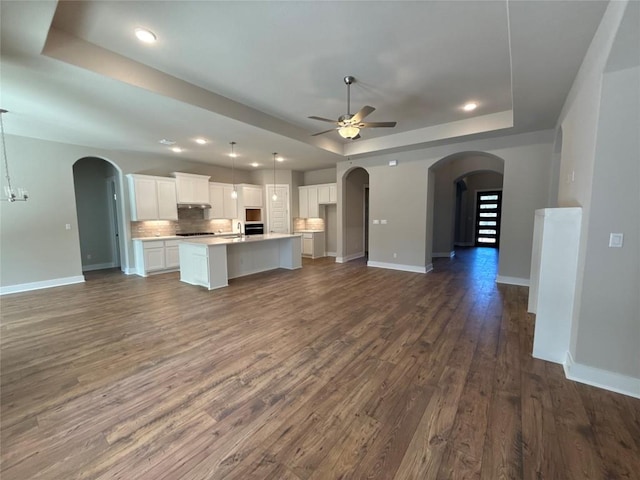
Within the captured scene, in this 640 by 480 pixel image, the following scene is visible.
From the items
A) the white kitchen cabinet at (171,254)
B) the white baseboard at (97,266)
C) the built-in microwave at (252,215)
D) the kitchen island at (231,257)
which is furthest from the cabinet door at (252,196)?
the white baseboard at (97,266)

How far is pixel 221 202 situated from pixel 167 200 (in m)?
1.46

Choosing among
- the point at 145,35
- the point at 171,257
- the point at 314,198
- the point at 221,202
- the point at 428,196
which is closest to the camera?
the point at 145,35

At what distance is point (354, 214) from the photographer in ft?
26.5

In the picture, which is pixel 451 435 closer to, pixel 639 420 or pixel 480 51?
pixel 639 420

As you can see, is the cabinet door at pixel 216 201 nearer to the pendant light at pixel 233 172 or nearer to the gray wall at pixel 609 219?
the pendant light at pixel 233 172

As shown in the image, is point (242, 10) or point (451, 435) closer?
point (451, 435)

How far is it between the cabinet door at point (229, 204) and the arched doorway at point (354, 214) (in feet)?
10.8

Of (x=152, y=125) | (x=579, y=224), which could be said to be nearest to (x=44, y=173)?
(x=152, y=125)

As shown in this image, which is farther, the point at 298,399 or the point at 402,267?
the point at 402,267

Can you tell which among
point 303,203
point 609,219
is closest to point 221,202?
point 303,203

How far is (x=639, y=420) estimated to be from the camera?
1791mm

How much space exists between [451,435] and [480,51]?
11.5ft

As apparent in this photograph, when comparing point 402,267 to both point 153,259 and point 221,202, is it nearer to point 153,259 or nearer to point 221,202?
point 221,202

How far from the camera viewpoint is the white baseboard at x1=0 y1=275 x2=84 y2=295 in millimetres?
4836
